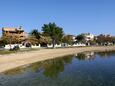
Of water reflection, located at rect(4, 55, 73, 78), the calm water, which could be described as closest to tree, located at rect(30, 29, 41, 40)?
water reflection, located at rect(4, 55, 73, 78)

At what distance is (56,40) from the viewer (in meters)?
148

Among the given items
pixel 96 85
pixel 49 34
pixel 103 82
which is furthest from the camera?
pixel 49 34

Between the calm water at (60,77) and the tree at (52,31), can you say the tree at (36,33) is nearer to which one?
the tree at (52,31)

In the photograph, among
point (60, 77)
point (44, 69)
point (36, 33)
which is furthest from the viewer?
point (36, 33)

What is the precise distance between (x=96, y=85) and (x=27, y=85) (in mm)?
6495

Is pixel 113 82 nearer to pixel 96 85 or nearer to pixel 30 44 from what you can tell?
pixel 96 85

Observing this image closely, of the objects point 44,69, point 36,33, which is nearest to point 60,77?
point 44,69

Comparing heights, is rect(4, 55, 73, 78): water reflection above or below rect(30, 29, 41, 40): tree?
below

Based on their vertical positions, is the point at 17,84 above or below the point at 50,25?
below

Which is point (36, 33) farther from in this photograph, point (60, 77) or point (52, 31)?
point (60, 77)

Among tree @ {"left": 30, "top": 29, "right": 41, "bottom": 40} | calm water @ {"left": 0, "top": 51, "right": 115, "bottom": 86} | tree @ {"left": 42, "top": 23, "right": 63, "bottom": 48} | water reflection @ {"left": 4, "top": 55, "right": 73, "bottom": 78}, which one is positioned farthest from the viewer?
tree @ {"left": 42, "top": 23, "right": 63, "bottom": 48}

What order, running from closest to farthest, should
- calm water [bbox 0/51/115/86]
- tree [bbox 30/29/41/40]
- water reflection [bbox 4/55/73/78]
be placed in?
calm water [bbox 0/51/115/86], water reflection [bbox 4/55/73/78], tree [bbox 30/29/41/40]

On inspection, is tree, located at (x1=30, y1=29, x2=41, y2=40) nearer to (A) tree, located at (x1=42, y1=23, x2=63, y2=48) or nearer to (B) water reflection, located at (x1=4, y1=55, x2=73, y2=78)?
(A) tree, located at (x1=42, y1=23, x2=63, y2=48)

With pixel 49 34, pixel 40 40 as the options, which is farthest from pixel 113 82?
pixel 49 34
